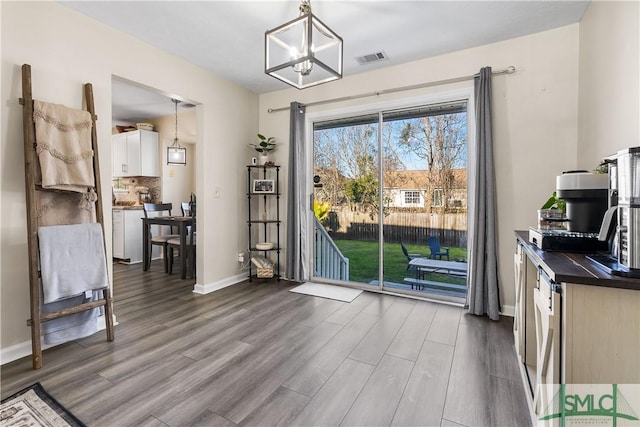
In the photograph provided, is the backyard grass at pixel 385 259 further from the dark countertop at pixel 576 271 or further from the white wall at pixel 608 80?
the dark countertop at pixel 576 271

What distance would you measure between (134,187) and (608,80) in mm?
7012

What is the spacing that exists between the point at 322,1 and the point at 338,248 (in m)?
2.82

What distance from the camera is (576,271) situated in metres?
1.07

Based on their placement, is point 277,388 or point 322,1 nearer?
point 277,388

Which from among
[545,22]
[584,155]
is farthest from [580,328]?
[545,22]

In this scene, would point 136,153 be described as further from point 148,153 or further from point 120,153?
point 120,153

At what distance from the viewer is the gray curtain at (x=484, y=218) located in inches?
113

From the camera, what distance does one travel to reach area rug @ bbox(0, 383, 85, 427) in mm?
1489

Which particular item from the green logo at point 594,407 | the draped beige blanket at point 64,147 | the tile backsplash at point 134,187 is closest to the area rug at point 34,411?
the draped beige blanket at point 64,147

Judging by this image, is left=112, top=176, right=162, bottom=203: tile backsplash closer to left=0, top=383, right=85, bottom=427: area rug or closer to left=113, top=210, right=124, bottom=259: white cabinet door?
left=113, top=210, right=124, bottom=259: white cabinet door

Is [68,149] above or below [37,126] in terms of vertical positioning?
below

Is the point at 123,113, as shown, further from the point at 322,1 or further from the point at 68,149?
the point at 322,1

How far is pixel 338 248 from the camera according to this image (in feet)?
13.5

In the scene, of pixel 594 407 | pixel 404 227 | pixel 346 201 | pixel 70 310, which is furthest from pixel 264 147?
pixel 594 407
